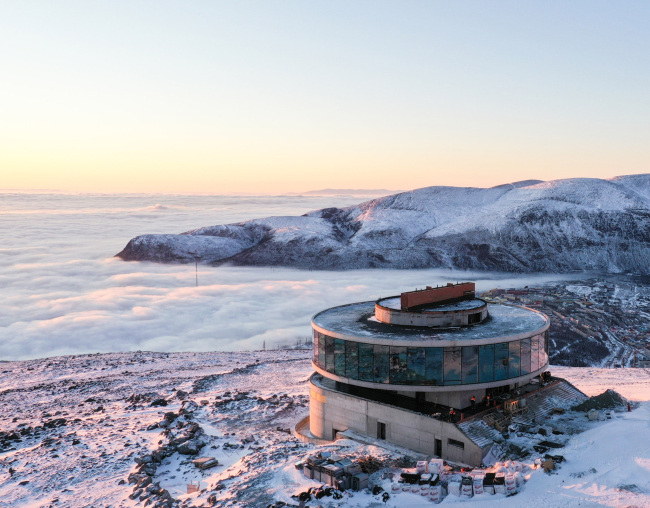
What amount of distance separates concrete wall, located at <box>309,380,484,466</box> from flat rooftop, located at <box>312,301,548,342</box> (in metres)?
4.78

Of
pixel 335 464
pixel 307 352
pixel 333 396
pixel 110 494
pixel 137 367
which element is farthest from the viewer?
pixel 307 352

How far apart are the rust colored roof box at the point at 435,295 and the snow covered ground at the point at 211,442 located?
11901mm

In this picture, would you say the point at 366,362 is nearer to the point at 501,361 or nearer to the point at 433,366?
the point at 433,366

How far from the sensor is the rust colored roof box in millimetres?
45125

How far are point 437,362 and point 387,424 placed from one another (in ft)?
18.7

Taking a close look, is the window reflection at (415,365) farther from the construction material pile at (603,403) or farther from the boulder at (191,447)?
the boulder at (191,447)

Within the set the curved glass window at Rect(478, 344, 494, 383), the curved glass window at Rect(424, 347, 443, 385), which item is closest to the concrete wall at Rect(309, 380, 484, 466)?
the curved glass window at Rect(424, 347, 443, 385)

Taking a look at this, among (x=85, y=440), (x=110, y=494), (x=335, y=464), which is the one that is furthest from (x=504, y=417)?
(x=85, y=440)

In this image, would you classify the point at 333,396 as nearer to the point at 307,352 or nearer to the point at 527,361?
the point at 527,361

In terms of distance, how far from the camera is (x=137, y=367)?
3438 inches

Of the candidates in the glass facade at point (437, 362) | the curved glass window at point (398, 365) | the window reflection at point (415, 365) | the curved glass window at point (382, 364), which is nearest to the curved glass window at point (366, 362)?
the glass facade at point (437, 362)

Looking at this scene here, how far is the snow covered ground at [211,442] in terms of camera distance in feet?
96.1

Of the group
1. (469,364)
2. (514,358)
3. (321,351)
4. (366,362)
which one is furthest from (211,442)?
(514,358)

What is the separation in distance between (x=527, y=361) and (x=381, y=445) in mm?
12082
